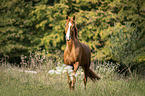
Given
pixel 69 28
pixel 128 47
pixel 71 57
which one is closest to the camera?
pixel 69 28

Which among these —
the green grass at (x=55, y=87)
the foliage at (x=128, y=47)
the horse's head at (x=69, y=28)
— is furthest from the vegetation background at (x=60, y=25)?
the horse's head at (x=69, y=28)

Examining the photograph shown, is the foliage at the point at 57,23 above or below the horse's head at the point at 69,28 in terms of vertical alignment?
below

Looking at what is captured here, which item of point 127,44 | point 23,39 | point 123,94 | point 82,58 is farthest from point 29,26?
point 123,94

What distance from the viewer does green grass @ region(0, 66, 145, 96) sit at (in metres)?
5.68

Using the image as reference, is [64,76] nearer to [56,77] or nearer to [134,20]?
[56,77]

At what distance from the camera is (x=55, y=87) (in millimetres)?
6797

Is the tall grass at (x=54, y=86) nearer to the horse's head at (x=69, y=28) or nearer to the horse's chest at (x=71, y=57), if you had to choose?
the horse's chest at (x=71, y=57)

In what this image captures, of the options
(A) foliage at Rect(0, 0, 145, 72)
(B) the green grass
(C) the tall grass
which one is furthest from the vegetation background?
(B) the green grass

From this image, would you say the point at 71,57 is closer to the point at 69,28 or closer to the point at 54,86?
the point at 69,28

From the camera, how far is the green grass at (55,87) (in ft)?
18.6

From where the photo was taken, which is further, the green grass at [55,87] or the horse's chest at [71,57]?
the horse's chest at [71,57]

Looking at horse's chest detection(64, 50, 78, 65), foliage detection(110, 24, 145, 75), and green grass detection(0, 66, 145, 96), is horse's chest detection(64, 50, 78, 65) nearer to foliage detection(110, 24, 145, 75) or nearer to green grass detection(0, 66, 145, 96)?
green grass detection(0, 66, 145, 96)

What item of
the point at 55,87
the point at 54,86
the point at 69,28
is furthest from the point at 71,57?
the point at 54,86

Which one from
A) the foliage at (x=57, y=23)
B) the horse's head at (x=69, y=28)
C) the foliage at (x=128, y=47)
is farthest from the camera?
the foliage at (x=57, y=23)
